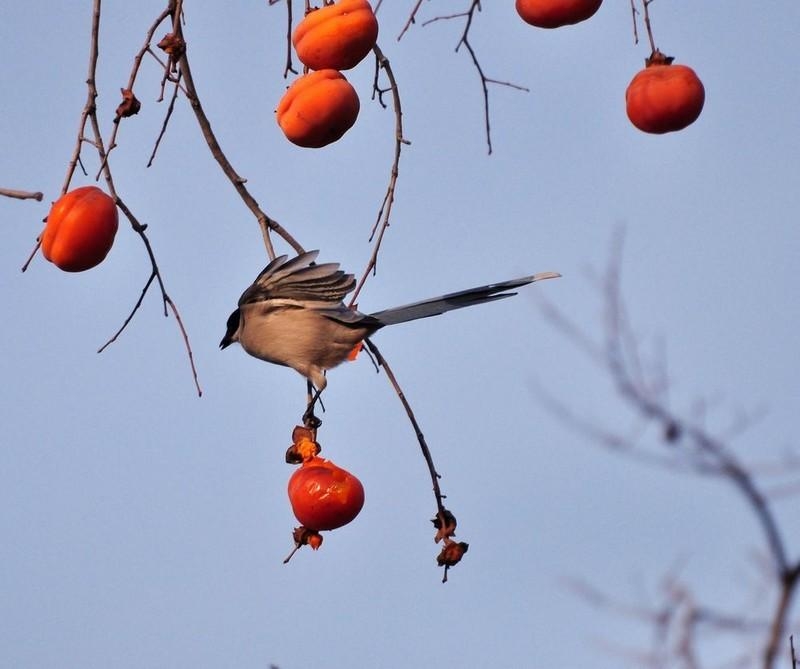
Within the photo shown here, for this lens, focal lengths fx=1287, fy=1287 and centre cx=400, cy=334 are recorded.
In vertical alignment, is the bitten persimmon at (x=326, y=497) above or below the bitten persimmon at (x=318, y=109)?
below

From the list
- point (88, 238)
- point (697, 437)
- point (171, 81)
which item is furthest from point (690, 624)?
point (171, 81)

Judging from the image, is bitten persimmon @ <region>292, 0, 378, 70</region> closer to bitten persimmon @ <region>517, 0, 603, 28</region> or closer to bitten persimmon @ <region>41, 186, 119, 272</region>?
bitten persimmon @ <region>517, 0, 603, 28</region>

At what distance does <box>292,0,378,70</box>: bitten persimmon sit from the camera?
Answer: 3000mm

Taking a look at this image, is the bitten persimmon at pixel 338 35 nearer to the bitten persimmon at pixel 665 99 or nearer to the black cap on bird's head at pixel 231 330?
the bitten persimmon at pixel 665 99

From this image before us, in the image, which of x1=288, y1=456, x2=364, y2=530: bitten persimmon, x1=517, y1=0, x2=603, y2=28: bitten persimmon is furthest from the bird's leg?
x1=517, y1=0, x2=603, y2=28: bitten persimmon

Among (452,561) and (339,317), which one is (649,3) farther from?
(452,561)

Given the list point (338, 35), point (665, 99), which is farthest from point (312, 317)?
point (665, 99)

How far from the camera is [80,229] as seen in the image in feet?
9.22

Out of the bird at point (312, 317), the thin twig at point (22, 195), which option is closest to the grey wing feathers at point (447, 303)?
the bird at point (312, 317)

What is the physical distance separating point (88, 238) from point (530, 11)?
122 cm

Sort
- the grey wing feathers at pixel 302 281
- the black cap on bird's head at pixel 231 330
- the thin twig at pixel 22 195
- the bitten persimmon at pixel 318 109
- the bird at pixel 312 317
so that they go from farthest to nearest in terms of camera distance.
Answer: the black cap on bird's head at pixel 231 330
the bird at pixel 312 317
the grey wing feathers at pixel 302 281
the bitten persimmon at pixel 318 109
the thin twig at pixel 22 195

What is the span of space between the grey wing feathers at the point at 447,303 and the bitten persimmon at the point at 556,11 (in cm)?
68

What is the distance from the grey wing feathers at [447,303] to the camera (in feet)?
11.6

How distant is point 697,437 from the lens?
60.5 inches
